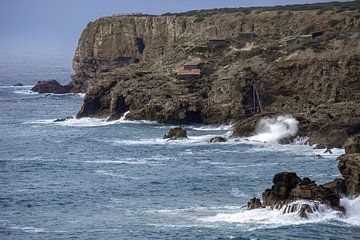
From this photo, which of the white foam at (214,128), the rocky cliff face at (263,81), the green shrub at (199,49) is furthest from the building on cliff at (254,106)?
the green shrub at (199,49)

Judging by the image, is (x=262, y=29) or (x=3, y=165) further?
(x=262, y=29)

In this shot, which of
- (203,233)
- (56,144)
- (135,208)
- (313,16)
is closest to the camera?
(203,233)

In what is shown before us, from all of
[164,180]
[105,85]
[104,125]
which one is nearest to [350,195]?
[164,180]

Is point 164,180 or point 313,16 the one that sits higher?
point 313,16

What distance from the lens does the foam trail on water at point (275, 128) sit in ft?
301

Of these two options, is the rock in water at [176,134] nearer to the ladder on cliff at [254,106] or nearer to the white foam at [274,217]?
the ladder on cliff at [254,106]

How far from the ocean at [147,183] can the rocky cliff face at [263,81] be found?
9.82 feet

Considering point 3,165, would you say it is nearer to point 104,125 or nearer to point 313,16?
point 104,125

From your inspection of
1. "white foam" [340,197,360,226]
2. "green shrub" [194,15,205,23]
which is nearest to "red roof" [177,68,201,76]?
"green shrub" [194,15,205,23]

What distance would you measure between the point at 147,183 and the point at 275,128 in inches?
946

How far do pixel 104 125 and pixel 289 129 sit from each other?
28.9 meters

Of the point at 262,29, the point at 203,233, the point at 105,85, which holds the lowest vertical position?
the point at 203,233

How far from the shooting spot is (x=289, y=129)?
302 feet

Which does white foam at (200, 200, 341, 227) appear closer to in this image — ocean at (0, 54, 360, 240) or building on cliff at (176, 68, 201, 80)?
ocean at (0, 54, 360, 240)
